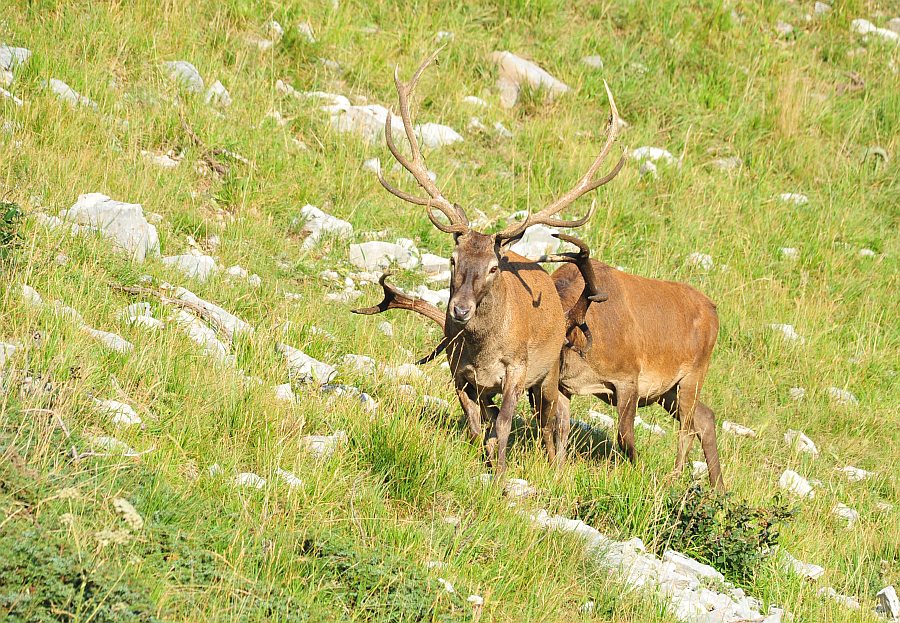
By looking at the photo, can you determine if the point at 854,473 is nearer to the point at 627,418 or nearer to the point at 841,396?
the point at 841,396

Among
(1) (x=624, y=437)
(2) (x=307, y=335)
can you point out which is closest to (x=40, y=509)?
(2) (x=307, y=335)

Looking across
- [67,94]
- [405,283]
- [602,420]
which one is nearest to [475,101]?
[405,283]

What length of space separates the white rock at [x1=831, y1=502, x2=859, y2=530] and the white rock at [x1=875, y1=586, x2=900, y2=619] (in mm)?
1234

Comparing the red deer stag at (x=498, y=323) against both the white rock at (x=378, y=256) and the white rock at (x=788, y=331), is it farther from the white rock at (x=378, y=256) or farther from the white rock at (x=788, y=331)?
the white rock at (x=788, y=331)

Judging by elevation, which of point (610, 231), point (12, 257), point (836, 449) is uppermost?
point (12, 257)

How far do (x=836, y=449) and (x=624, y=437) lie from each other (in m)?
2.72

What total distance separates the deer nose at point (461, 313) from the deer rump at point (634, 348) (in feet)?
2.74

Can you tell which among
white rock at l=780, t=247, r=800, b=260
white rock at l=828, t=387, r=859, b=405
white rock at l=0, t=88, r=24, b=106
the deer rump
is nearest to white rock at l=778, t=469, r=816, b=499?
the deer rump

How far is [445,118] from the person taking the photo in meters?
12.8

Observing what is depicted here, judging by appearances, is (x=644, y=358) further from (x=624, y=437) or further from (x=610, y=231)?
(x=610, y=231)

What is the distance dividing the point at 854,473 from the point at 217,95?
23.3 feet

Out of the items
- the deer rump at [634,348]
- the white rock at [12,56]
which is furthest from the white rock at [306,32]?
the deer rump at [634,348]

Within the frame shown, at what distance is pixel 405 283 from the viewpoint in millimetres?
10117

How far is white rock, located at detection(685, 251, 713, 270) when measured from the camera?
11836 mm
